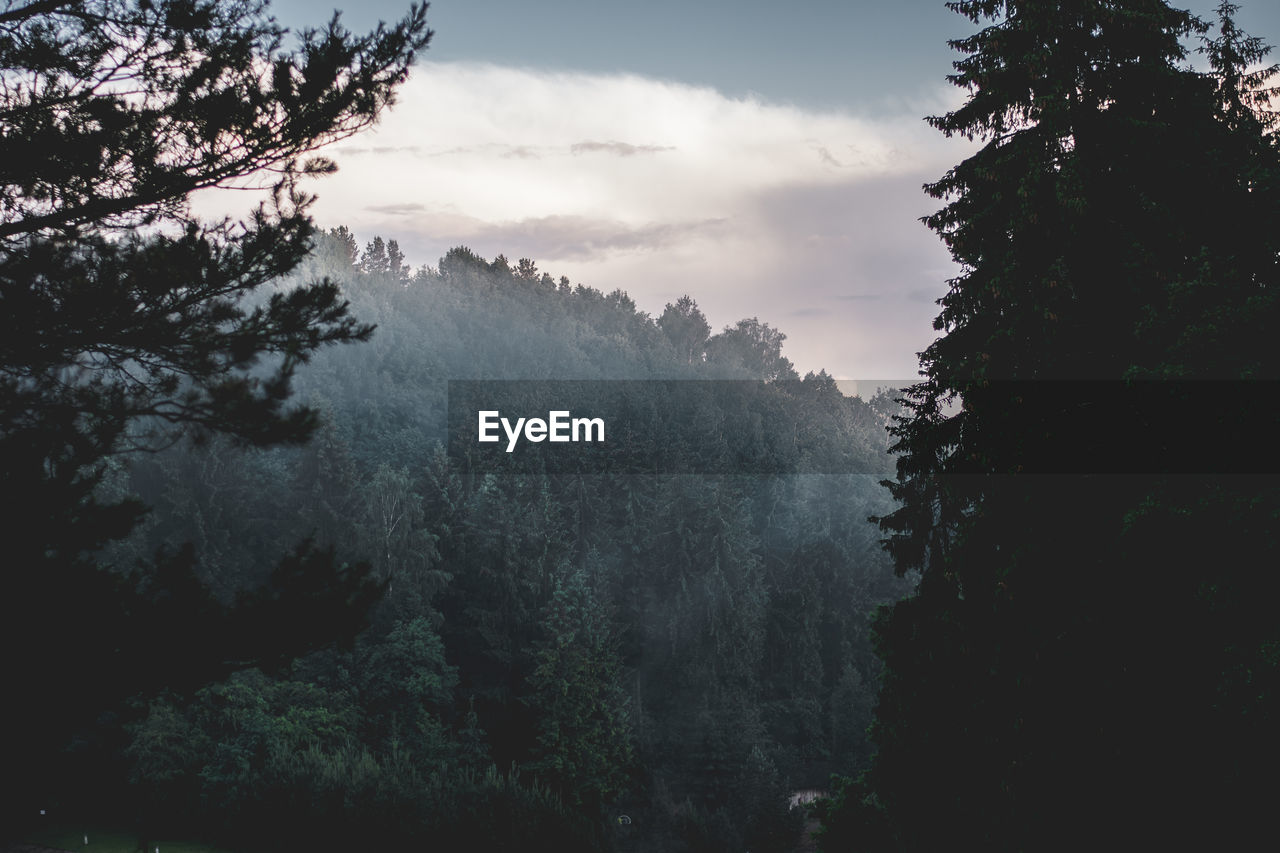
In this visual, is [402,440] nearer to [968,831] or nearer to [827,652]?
[827,652]

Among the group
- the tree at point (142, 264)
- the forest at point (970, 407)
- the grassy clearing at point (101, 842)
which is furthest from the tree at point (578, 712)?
the tree at point (142, 264)

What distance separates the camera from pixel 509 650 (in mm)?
46594

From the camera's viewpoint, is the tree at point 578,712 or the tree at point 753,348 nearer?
the tree at point 578,712

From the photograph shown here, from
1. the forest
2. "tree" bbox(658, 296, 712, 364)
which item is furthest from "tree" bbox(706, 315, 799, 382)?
the forest

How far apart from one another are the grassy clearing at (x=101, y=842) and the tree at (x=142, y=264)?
92.1 feet

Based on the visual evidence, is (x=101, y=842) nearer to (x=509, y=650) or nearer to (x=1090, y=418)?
(x=509, y=650)

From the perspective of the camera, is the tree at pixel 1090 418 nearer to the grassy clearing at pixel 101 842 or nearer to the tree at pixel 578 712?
the grassy clearing at pixel 101 842

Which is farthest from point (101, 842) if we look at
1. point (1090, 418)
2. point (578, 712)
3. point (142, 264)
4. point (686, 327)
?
point (686, 327)

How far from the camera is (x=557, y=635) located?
44.7 meters

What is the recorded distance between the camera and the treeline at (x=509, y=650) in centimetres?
3309

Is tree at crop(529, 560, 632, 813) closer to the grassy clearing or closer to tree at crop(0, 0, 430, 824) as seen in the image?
the grassy clearing

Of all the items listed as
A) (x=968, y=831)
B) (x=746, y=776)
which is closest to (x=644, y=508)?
(x=746, y=776)

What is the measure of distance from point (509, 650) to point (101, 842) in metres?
19.4

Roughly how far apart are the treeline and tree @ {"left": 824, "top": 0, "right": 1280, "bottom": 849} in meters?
14.5
